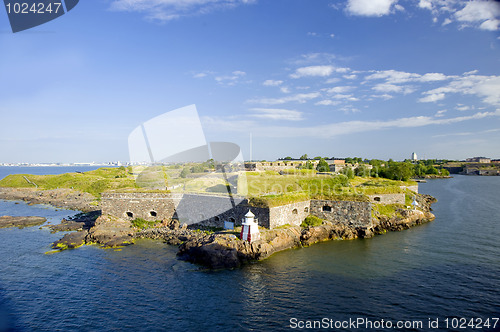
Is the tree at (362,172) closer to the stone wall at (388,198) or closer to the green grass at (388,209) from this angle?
the stone wall at (388,198)

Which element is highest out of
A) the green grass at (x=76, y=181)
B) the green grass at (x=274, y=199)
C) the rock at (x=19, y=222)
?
the green grass at (x=76, y=181)

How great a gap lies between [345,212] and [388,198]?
10.1 meters

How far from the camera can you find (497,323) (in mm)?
15375

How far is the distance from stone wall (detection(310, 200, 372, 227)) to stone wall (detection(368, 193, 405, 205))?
248 inches

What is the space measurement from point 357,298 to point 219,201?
748 inches

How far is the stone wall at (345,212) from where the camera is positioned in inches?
1294

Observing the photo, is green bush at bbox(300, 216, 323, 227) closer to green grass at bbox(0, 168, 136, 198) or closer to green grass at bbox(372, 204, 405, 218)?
green grass at bbox(372, 204, 405, 218)

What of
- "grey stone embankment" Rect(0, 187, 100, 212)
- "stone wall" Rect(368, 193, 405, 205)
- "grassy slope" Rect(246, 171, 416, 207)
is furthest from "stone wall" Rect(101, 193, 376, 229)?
"grey stone embankment" Rect(0, 187, 100, 212)

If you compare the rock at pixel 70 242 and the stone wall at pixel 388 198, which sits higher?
the stone wall at pixel 388 198

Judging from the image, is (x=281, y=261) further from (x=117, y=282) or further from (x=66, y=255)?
(x=66, y=255)

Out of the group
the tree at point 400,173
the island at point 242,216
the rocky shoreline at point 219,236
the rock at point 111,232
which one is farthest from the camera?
the tree at point 400,173

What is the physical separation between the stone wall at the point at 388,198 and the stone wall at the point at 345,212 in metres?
6.30

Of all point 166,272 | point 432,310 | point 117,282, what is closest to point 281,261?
point 166,272

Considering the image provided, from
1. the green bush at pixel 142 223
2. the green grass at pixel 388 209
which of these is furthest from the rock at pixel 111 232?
the green grass at pixel 388 209
